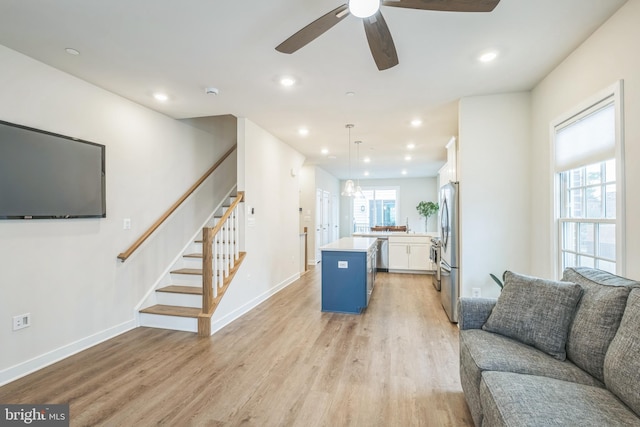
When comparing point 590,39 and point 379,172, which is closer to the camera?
point 590,39

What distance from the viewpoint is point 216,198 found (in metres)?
5.03

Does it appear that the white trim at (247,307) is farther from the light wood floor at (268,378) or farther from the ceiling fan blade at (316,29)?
the ceiling fan blade at (316,29)

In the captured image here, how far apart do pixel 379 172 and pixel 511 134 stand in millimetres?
6029

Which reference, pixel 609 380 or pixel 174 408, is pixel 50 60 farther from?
pixel 609 380

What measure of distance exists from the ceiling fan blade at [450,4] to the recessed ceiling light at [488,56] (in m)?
1.09

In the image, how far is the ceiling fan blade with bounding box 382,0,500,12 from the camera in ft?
4.95

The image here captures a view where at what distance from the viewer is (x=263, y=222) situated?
15.3 feet

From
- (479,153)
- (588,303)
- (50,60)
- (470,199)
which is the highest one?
(50,60)

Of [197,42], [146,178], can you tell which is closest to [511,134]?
[197,42]

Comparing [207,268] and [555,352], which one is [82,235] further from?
[555,352]

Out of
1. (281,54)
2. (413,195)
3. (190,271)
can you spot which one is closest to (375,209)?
(413,195)

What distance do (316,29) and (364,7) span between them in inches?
14.4

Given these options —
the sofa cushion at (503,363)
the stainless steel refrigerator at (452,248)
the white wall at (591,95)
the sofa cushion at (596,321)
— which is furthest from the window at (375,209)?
the sofa cushion at (596,321)

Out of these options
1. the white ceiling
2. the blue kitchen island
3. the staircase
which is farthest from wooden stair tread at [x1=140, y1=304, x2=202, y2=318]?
the white ceiling
